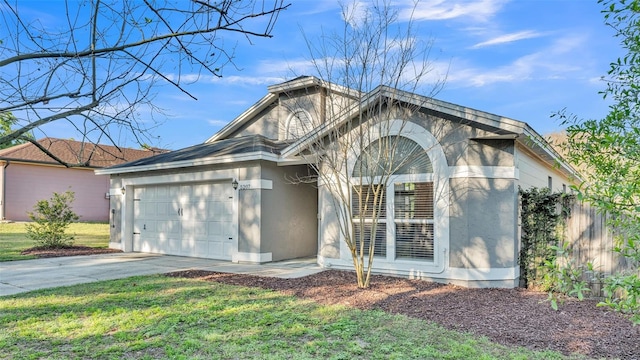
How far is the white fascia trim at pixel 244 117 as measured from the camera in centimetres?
1433

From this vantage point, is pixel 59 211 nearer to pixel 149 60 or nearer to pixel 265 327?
pixel 265 327

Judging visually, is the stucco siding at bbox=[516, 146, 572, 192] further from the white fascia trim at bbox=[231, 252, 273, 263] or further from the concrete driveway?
the white fascia trim at bbox=[231, 252, 273, 263]

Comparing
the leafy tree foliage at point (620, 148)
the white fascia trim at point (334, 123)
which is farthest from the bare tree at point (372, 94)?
the leafy tree foliage at point (620, 148)

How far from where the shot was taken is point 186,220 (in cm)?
1223

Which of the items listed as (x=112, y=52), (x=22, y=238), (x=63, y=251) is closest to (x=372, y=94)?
(x=112, y=52)

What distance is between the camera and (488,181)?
791 cm

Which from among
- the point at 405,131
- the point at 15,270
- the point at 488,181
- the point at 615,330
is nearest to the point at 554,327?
the point at 615,330

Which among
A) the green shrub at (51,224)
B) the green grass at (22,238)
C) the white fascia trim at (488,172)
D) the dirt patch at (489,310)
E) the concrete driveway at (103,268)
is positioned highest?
the white fascia trim at (488,172)

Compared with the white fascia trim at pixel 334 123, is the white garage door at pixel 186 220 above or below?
below

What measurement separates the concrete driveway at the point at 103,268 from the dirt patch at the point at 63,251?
2.80 ft

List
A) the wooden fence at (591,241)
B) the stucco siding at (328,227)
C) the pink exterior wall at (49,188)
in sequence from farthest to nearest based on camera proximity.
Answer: the pink exterior wall at (49,188) < the stucco siding at (328,227) < the wooden fence at (591,241)

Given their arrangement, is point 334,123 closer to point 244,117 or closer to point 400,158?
point 400,158

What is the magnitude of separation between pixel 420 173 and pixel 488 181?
1.31 m

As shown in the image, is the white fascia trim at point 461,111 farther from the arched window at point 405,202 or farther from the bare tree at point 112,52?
the bare tree at point 112,52
